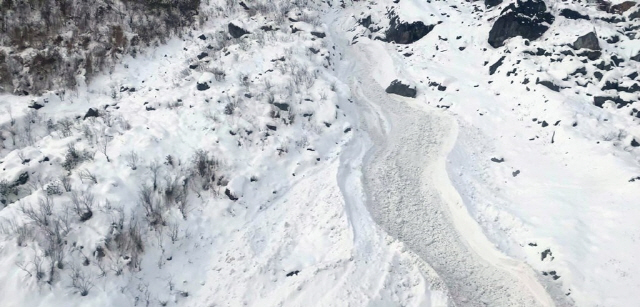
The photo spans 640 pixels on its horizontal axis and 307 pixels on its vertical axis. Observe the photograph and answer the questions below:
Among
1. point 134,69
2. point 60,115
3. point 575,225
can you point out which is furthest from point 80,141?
point 575,225

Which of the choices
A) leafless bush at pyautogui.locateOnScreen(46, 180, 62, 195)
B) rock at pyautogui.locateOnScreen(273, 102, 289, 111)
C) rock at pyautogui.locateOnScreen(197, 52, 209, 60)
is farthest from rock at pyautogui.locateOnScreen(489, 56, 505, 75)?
leafless bush at pyautogui.locateOnScreen(46, 180, 62, 195)

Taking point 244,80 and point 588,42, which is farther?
point 588,42

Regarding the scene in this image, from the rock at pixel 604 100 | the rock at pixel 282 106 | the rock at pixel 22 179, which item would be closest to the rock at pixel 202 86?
the rock at pixel 282 106

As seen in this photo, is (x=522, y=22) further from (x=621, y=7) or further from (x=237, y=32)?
(x=237, y=32)

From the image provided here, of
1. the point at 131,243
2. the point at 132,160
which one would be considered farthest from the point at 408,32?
the point at 131,243

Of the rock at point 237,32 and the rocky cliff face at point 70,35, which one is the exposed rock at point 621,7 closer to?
the rock at point 237,32

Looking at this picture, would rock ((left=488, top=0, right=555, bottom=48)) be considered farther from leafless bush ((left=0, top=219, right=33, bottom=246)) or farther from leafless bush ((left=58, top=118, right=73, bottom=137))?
leafless bush ((left=0, top=219, right=33, bottom=246))
